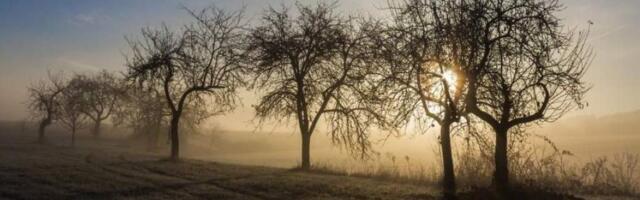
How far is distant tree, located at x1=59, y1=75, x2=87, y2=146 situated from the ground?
33536mm

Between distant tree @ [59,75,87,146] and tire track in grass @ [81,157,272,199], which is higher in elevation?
distant tree @ [59,75,87,146]

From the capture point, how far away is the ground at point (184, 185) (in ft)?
56.5

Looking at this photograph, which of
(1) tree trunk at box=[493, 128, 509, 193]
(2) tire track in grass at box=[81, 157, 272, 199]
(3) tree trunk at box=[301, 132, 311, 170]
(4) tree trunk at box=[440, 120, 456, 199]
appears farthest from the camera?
(3) tree trunk at box=[301, 132, 311, 170]

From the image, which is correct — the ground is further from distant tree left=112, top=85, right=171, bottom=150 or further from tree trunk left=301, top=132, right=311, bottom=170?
distant tree left=112, top=85, right=171, bottom=150

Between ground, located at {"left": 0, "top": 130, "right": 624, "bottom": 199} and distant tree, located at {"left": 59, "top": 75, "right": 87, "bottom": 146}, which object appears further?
distant tree, located at {"left": 59, "top": 75, "right": 87, "bottom": 146}

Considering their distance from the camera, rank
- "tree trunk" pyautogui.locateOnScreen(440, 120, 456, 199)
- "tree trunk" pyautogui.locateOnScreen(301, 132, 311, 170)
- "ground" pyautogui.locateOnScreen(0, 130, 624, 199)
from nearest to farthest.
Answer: "ground" pyautogui.locateOnScreen(0, 130, 624, 199), "tree trunk" pyautogui.locateOnScreen(440, 120, 456, 199), "tree trunk" pyautogui.locateOnScreen(301, 132, 311, 170)

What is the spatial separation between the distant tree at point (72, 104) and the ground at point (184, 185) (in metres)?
33.5

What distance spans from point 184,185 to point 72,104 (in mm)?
42833

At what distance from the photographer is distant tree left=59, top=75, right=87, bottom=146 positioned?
188ft

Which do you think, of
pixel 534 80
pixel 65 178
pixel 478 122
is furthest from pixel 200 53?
pixel 534 80

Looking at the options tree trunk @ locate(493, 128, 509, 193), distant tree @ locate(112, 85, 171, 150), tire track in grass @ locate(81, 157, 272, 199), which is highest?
distant tree @ locate(112, 85, 171, 150)

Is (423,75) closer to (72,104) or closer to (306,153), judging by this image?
(306,153)

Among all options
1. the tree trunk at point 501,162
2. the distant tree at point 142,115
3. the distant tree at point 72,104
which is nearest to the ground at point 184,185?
the tree trunk at point 501,162

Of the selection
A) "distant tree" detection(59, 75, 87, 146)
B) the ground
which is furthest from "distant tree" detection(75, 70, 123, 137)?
the ground
